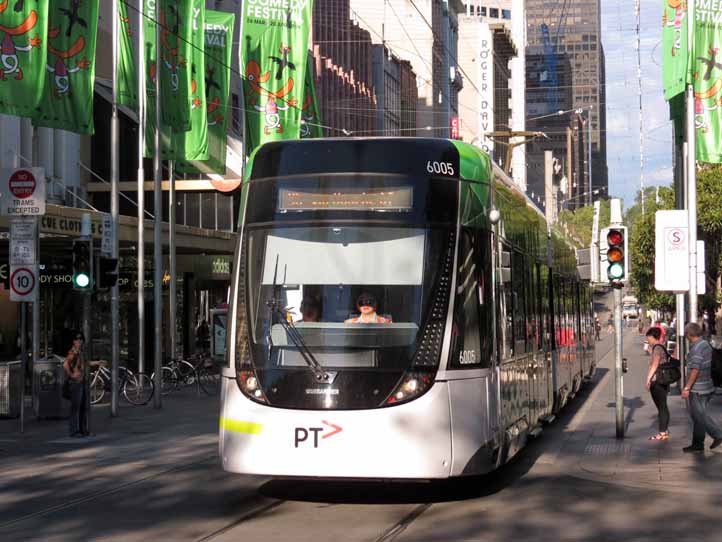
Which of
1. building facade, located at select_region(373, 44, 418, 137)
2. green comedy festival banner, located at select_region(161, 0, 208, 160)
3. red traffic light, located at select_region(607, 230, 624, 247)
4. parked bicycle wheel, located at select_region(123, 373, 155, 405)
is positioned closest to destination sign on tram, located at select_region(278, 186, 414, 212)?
red traffic light, located at select_region(607, 230, 624, 247)

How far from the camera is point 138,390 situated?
999 inches

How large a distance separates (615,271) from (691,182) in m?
4.83

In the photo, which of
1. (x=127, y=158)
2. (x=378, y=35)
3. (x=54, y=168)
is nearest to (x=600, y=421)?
(x=54, y=168)

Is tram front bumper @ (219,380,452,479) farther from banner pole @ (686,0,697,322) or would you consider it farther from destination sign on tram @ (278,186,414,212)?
banner pole @ (686,0,697,322)

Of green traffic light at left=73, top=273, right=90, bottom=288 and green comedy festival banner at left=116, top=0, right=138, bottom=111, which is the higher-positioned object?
green comedy festival banner at left=116, top=0, right=138, bottom=111

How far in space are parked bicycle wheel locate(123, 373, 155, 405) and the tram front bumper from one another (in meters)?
14.8

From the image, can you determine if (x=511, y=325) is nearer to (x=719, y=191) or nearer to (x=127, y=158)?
(x=127, y=158)

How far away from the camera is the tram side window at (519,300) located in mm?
13324

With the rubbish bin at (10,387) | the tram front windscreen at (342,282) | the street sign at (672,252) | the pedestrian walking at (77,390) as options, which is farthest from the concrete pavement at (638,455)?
the rubbish bin at (10,387)

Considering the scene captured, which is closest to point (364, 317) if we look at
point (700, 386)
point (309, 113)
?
point (700, 386)

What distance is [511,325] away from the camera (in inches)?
505

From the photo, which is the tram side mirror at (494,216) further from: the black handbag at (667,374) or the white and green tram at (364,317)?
the black handbag at (667,374)

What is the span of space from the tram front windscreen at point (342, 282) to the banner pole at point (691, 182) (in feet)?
31.5

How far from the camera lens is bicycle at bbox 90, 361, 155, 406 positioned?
996 inches
